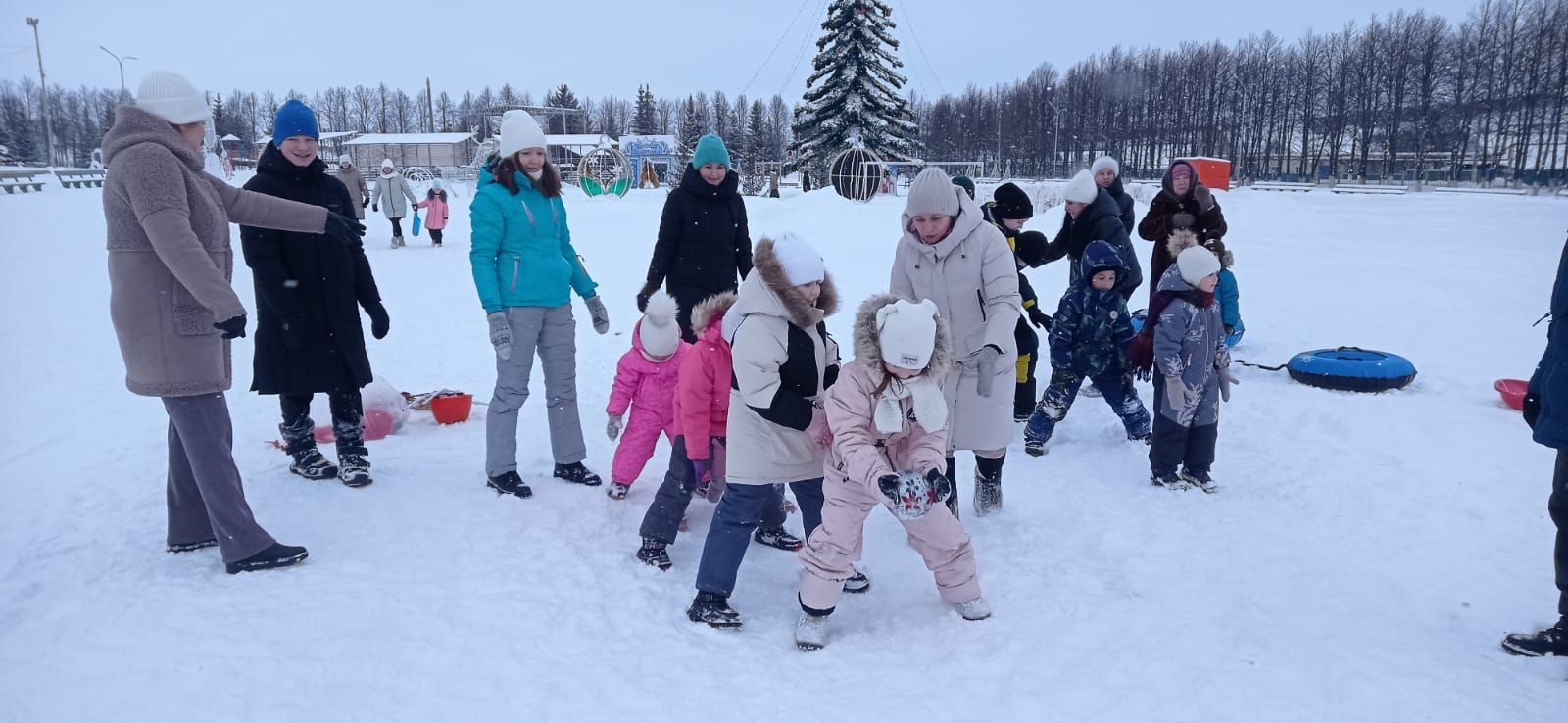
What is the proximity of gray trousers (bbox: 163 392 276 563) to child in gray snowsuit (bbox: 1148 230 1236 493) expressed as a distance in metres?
4.44

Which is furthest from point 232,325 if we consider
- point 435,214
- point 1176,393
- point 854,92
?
point 854,92

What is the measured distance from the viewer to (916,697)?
2.94m

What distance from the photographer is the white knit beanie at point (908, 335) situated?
10.1 feet

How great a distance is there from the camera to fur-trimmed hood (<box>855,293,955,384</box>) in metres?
3.18

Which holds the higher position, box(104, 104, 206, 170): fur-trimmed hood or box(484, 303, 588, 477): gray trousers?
box(104, 104, 206, 170): fur-trimmed hood

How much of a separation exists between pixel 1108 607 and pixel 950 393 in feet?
3.86

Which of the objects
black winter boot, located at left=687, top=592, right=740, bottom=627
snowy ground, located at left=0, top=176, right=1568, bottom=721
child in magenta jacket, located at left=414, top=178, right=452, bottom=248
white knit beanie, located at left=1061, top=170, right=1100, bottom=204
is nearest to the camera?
snowy ground, located at left=0, top=176, right=1568, bottom=721

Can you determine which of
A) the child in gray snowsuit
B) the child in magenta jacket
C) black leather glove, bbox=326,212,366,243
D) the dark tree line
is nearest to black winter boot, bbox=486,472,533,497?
black leather glove, bbox=326,212,366,243

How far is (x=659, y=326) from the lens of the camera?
15.3ft

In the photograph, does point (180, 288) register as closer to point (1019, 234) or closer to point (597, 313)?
point (597, 313)

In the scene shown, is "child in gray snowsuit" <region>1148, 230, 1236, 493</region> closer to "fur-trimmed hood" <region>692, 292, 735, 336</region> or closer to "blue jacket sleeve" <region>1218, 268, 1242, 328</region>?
"blue jacket sleeve" <region>1218, 268, 1242, 328</region>

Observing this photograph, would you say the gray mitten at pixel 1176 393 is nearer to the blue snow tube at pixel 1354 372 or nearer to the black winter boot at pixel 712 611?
the blue snow tube at pixel 1354 372

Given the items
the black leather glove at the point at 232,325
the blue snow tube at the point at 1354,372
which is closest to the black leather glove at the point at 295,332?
the black leather glove at the point at 232,325

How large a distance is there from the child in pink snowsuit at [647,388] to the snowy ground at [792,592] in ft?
0.66
